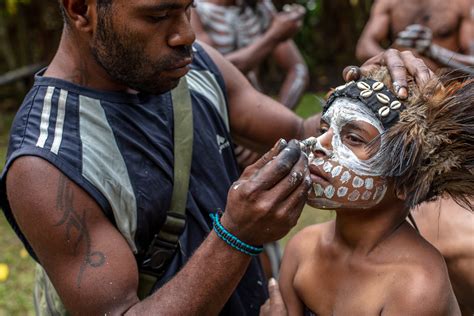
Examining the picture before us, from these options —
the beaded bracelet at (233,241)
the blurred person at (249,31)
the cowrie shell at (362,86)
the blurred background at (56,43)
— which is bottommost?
the blurred background at (56,43)

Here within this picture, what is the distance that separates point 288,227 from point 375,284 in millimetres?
348

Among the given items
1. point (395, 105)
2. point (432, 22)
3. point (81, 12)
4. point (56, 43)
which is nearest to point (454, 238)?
point (395, 105)

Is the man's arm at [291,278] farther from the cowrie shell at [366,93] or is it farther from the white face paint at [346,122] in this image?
the cowrie shell at [366,93]

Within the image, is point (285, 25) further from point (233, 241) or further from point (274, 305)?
point (233, 241)

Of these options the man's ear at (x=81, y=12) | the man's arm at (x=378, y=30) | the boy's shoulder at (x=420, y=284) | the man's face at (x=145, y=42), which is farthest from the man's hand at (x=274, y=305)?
the man's arm at (x=378, y=30)

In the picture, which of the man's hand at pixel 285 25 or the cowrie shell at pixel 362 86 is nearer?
the cowrie shell at pixel 362 86

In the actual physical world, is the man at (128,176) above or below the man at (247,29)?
above

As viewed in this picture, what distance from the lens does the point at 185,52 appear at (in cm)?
270

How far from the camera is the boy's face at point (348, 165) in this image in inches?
96.4

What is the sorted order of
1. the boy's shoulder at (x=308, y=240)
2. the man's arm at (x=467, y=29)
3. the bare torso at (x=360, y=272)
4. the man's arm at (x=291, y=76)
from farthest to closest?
the man's arm at (x=291, y=76)
the man's arm at (x=467, y=29)
the boy's shoulder at (x=308, y=240)
the bare torso at (x=360, y=272)

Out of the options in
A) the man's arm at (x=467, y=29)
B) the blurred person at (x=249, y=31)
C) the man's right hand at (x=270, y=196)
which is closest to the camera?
the man's right hand at (x=270, y=196)

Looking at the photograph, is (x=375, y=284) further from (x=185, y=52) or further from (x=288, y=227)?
(x=185, y=52)

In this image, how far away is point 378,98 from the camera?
2.44 m

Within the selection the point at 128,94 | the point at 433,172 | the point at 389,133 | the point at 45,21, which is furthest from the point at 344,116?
the point at 45,21
